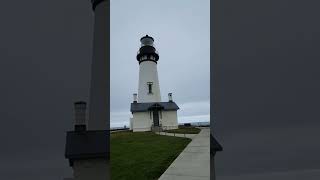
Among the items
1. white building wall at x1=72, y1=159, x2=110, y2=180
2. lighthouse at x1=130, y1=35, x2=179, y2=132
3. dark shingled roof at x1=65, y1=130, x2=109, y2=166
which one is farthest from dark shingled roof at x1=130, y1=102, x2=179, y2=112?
white building wall at x1=72, y1=159, x2=110, y2=180

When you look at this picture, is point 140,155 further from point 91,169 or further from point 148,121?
point 91,169

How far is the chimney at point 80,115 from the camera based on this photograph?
325cm

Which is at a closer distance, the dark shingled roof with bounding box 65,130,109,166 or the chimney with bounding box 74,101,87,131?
the dark shingled roof with bounding box 65,130,109,166

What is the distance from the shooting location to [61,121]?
10.3 feet

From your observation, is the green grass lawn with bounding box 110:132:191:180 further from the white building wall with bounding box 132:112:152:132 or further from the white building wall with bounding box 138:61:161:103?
the white building wall with bounding box 138:61:161:103

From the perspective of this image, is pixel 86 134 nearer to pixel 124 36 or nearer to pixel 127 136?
pixel 127 136

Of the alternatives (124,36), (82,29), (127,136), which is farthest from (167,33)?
(82,29)

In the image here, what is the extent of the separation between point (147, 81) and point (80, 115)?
3.85ft

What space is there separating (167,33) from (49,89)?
152cm

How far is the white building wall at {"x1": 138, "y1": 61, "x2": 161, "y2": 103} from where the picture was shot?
2434mm

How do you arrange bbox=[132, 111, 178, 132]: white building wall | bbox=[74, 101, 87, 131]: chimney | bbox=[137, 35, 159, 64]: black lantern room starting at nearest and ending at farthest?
bbox=[137, 35, 159, 64]: black lantern room
bbox=[132, 111, 178, 132]: white building wall
bbox=[74, 101, 87, 131]: chimney

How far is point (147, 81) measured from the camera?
2416mm

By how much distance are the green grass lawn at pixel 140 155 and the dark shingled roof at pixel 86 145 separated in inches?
5.2

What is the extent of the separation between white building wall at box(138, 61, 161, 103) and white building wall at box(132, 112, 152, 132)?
116 millimetres
